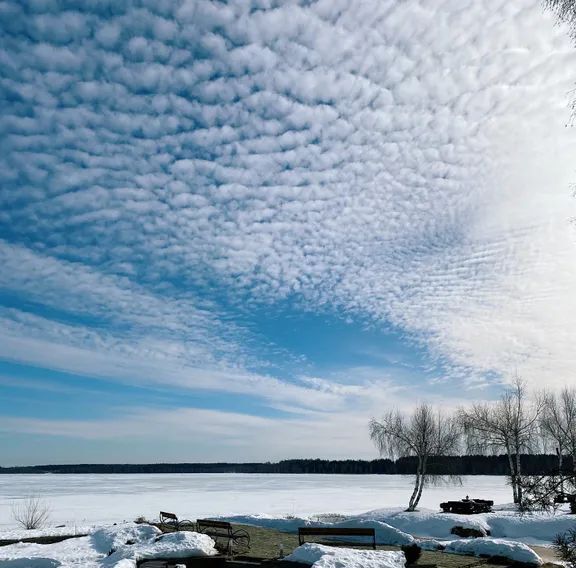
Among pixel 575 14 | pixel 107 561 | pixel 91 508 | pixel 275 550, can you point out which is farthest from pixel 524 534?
pixel 91 508

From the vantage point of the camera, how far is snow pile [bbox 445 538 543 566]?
15666mm

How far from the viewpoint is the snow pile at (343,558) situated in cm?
1297

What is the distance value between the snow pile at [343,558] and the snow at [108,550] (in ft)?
8.61

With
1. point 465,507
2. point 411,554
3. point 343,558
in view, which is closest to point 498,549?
point 411,554

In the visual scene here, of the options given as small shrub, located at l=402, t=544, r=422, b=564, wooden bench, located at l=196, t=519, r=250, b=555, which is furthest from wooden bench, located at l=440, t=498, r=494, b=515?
small shrub, located at l=402, t=544, r=422, b=564

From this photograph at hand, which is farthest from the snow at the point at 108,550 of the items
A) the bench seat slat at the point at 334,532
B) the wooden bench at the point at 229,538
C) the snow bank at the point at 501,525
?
the snow bank at the point at 501,525

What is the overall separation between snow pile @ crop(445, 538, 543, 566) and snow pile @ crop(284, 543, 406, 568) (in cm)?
369

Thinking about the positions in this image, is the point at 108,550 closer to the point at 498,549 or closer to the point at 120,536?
the point at 120,536

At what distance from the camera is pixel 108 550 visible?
16516 millimetres

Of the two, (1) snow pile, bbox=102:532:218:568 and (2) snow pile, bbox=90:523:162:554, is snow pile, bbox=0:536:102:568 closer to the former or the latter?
(2) snow pile, bbox=90:523:162:554

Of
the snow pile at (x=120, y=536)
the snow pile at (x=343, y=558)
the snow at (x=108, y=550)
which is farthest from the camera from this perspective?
the snow pile at (x=120, y=536)

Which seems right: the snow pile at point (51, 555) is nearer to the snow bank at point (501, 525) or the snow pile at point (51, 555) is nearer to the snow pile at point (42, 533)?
the snow pile at point (42, 533)

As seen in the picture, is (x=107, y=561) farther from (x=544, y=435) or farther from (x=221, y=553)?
(x=544, y=435)

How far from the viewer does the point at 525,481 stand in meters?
6.59
